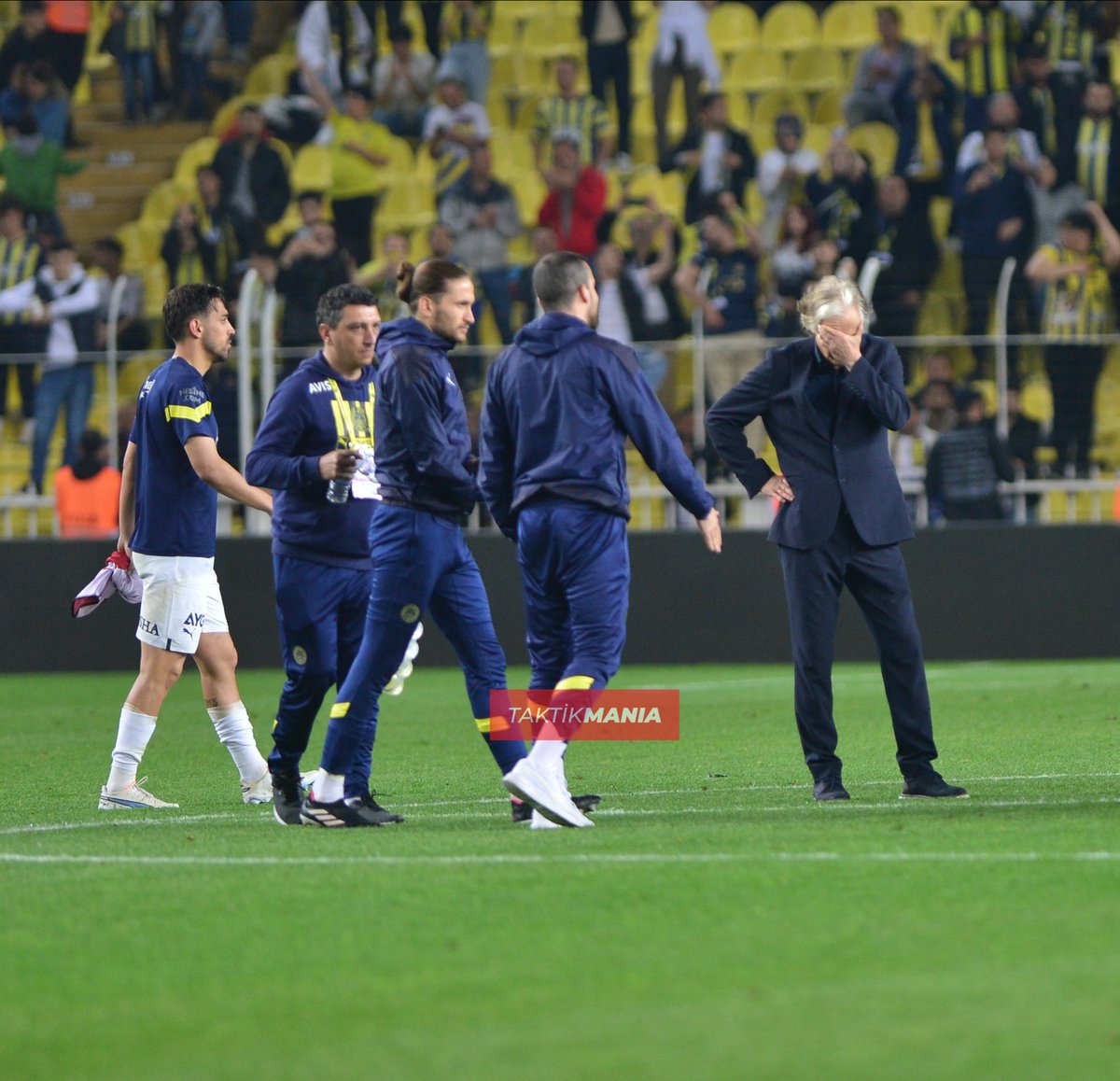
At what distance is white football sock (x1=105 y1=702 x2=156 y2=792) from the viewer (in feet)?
24.6

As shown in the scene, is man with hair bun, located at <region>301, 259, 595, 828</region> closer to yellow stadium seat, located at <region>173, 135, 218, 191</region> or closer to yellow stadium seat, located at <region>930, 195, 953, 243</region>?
yellow stadium seat, located at <region>930, 195, 953, 243</region>

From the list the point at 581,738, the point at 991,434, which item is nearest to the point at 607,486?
the point at 581,738

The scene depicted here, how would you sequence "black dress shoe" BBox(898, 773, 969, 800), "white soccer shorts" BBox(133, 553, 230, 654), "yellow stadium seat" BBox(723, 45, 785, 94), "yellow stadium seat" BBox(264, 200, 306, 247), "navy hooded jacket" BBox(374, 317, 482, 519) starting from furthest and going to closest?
1. "yellow stadium seat" BBox(723, 45, 785, 94)
2. "yellow stadium seat" BBox(264, 200, 306, 247)
3. "white soccer shorts" BBox(133, 553, 230, 654)
4. "black dress shoe" BBox(898, 773, 969, 800)
5. "navy hooded jacket" BBox(374, 317, 482, 519)

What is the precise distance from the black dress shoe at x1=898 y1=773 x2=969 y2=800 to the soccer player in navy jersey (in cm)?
252

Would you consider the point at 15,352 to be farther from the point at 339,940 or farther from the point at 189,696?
the point at 339,940

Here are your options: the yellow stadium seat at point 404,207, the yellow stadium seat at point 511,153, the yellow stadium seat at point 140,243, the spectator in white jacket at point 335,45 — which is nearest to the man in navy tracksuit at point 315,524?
the yellow stadium seat at point 404,207

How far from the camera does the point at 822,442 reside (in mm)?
7164

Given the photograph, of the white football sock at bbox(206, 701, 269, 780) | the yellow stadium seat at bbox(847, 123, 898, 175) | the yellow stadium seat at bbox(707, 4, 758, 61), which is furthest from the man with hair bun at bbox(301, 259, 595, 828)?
the yellow stadium seat at bbox(707, 4, 758, 61)

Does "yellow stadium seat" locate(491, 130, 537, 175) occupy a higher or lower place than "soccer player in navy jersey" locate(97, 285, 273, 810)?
higher

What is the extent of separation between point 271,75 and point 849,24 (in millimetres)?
6279

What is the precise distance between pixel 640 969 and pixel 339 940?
2.53ft

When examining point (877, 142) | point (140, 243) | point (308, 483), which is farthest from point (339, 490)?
point (140, 243)

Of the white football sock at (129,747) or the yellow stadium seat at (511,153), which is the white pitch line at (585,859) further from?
the yellow stadium seat at (511,153)

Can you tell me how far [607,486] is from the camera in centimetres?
630
